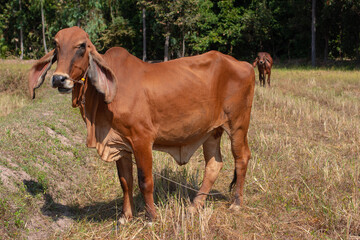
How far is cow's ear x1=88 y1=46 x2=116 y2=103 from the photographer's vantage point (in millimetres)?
3123

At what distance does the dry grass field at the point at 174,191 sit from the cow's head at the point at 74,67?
121 centimetres

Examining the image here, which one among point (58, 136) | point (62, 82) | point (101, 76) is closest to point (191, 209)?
point (101, 76)

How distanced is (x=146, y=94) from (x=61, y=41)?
0.88 meters

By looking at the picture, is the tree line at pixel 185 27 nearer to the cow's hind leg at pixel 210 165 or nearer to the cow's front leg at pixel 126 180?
the cow's hind leg at pixel 210 165

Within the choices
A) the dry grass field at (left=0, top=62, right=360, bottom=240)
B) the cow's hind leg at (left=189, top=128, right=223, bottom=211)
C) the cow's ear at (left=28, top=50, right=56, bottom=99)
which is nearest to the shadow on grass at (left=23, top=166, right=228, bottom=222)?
the dry grass field at (left=0, top=62, right=360, bottom=240)

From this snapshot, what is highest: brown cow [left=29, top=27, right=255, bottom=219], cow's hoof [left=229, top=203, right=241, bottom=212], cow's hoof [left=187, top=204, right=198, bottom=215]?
brown cow [left=29, top=27, right=255, bottom=219]

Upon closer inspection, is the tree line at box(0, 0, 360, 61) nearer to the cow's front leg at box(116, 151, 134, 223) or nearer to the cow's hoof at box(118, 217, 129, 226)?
the cow's front leg at box(116, 151, 134, 223)

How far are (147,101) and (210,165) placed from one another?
1.31 metres

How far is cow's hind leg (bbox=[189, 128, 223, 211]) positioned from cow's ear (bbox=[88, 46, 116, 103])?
1.56 metres

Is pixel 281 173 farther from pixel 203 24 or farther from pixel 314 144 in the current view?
pixel 203 24

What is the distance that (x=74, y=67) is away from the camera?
3.01 metres

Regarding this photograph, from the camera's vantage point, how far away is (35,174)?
4.16 meters

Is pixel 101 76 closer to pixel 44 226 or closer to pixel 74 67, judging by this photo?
pixel 74 67

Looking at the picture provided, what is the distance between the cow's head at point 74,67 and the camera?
293 centimetres
